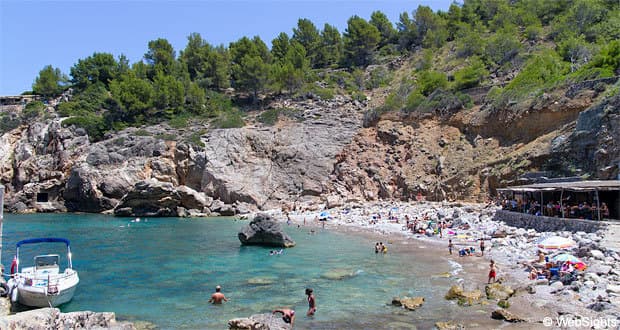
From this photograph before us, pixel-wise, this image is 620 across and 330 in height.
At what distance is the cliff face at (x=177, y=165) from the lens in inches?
2055

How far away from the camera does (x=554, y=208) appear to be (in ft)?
90.1

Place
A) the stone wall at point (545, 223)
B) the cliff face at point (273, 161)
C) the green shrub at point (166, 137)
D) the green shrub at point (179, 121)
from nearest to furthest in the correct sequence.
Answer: the stone wall at point (545, 223) < the cliff face at point (273, 161) < the green shrub at point (166, 137) < the green shrub at point (179, 121)

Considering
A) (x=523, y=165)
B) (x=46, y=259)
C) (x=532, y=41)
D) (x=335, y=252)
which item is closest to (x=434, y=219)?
(x=523, y=165)

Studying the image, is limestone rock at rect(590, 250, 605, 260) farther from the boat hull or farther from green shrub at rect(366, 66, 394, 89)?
green shrub at rect(366, 66, 394, 89)

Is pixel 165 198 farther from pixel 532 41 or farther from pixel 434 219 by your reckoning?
pixel 532 41

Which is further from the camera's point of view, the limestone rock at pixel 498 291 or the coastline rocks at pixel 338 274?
the coastline rocks at pixel 338 274

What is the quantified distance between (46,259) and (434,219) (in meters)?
26.4

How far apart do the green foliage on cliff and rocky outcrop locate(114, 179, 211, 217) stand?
13444 mm

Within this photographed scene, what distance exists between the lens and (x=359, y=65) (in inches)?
3265

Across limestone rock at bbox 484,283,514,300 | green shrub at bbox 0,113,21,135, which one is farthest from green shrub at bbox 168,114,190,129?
limestone rock at bbox 484,283,514,300

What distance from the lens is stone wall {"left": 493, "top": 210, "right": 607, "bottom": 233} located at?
2261cm

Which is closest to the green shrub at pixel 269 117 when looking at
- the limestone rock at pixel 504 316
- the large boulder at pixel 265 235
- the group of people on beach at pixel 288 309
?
the large boulder at pixel 265 235

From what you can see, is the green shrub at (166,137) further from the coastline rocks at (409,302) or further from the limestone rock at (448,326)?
the limestone rock at (448,326)

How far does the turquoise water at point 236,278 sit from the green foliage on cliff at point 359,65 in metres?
28.1
